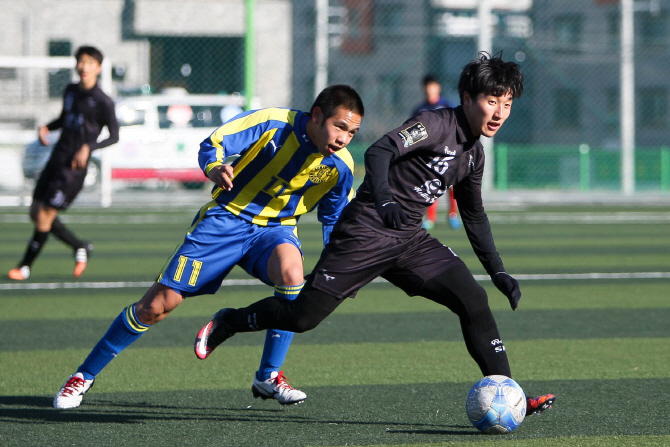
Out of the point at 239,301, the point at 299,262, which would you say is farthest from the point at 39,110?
the point at 299,262

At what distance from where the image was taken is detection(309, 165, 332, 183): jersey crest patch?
4484mm

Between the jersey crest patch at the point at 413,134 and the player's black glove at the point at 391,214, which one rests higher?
the jersey crest patch at the point at 413,134

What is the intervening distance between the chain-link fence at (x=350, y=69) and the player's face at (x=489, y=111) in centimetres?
1327

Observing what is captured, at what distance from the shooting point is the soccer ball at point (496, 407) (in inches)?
154

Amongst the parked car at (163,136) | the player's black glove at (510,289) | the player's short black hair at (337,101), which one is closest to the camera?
the player's black glove at (510,289)

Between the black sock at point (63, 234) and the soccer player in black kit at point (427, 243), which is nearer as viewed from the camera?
the soccer player in black kit at point (427, 243)

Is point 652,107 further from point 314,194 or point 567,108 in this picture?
point 314,194

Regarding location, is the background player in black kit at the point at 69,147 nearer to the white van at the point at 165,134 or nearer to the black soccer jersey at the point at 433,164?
the black soccer jersey at the point at 433,164

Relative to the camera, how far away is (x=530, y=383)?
4988 millimetres

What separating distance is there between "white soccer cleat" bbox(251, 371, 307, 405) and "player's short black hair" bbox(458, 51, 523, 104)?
1533mm

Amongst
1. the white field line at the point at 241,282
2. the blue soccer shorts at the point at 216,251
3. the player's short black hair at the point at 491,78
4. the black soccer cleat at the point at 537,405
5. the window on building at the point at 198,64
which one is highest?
the window on building at the point at 198,64

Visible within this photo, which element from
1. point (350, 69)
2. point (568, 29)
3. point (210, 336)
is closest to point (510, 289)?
point (210, 336)

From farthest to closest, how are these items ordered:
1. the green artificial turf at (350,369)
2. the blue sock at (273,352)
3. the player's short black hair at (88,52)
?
the player's short black hair at (88,52) < the blue sock at (273,352) < the green artificial turf at (350,369)

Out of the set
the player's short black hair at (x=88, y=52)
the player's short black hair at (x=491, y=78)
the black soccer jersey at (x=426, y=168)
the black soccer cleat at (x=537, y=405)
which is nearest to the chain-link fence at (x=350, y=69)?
the player's short black hair at (x=88, y=52)
